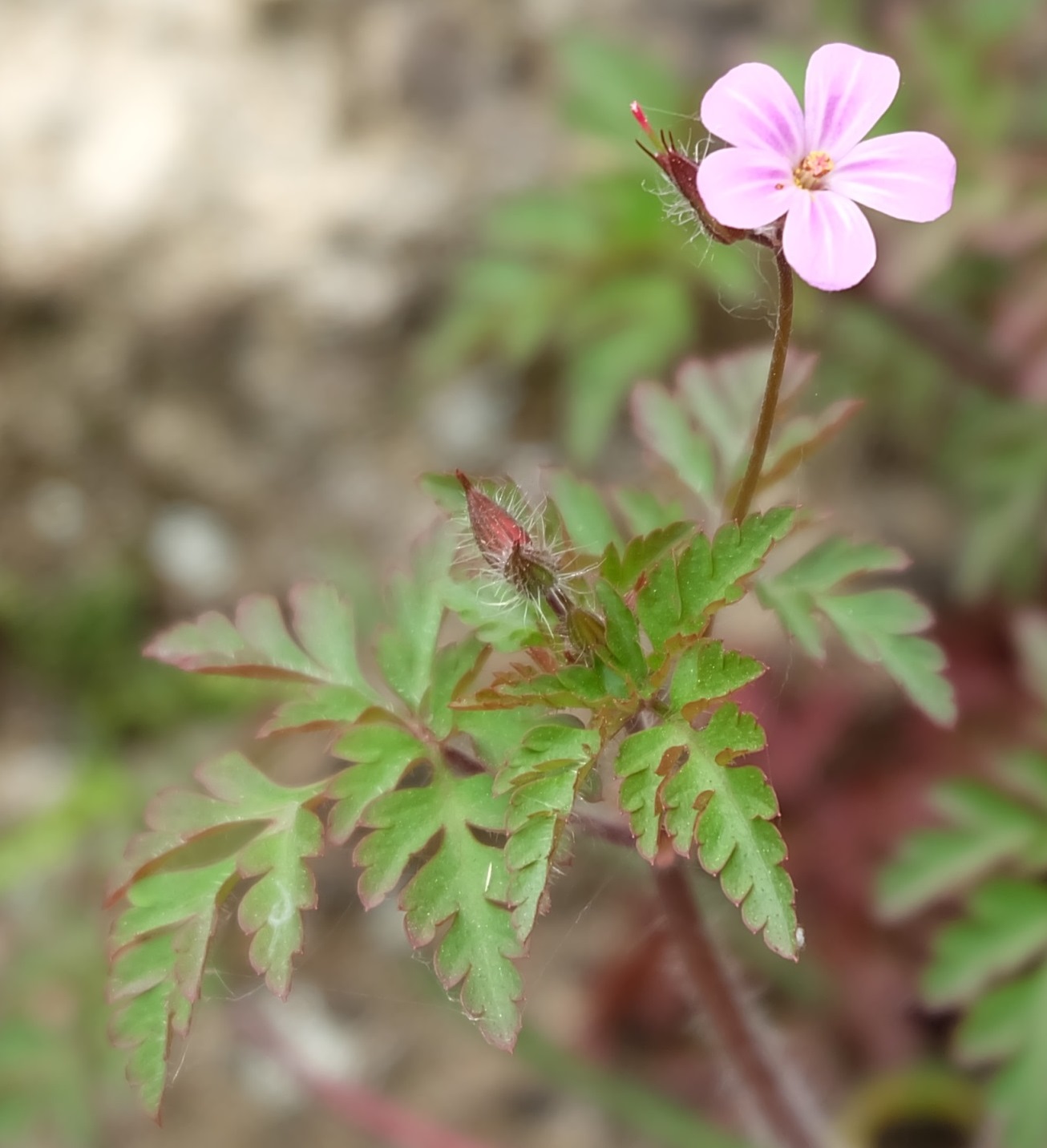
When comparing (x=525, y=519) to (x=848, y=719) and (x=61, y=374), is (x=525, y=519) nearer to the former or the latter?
(x=848, y=719)

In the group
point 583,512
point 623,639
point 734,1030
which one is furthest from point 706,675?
point 734,1030

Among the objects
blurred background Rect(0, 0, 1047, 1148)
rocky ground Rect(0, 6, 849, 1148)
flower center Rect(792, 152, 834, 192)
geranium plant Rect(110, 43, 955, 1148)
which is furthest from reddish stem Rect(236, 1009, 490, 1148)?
flower center Rect(792, 152, 834, 192)

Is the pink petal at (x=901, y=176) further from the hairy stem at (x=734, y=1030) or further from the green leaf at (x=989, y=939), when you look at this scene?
the green leaf at (x=989, y=939)

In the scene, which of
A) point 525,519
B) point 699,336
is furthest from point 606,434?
point 525,519

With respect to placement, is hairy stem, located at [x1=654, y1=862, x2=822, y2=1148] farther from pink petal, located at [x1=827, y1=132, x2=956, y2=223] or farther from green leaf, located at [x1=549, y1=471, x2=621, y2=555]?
pink petal, located at [x1=827, y1=132, x2=956, y2=223]

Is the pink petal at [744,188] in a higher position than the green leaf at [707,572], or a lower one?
higher

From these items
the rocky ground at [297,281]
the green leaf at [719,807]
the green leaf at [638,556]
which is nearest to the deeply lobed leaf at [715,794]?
the green leaf at [719,807]
